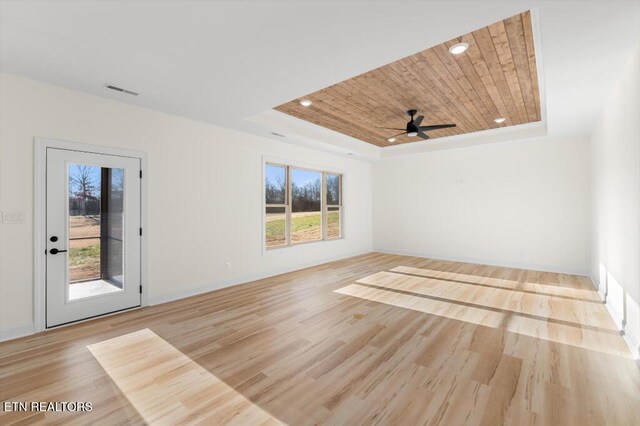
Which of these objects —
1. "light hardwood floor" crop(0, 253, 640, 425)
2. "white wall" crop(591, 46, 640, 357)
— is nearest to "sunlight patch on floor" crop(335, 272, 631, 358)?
"light hardwood floor" crop(0, 253, 640, 425)

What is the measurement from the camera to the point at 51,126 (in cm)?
336

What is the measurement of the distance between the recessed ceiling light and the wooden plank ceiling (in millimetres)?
65

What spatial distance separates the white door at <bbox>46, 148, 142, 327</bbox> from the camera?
339 cm

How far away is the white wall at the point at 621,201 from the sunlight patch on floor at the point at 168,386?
3.52 metres

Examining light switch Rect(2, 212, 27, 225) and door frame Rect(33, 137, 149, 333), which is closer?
light switch Rect(2, 212, 27, 225)

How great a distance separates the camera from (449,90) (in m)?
4.05

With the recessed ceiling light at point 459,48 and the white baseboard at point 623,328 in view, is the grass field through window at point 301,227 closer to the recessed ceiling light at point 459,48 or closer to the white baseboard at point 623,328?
the recessed ceiling light at point 459,48

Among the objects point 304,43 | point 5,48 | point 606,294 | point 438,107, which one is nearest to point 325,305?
point 304,43

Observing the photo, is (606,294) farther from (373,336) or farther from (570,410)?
(373,336)

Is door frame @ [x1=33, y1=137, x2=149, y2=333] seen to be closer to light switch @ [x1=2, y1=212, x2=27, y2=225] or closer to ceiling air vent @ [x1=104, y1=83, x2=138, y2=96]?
light switch @ [x1=2, y1=212, x2=27, y2=225]

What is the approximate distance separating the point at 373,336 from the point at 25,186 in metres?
4.14

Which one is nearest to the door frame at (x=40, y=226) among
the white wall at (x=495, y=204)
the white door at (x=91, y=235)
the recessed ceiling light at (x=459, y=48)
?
the white door at (x=91, y=235)

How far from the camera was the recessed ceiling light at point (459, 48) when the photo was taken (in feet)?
9.21

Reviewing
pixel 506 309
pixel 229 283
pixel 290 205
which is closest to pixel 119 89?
pixel 229 283
